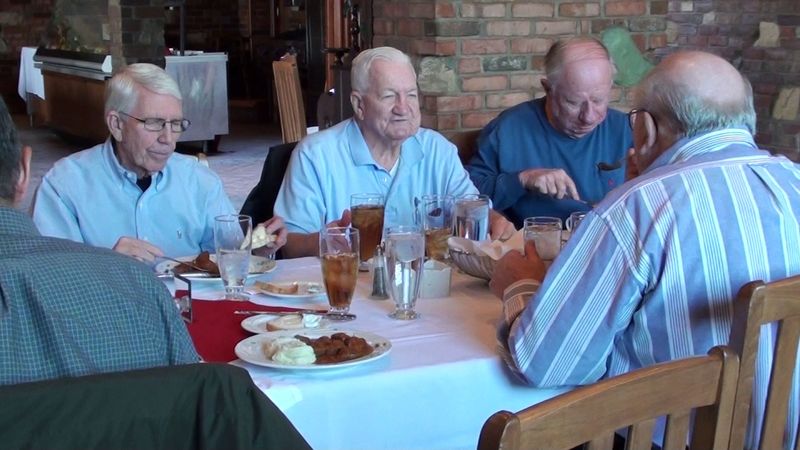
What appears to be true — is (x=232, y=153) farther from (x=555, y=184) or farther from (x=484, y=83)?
(x=555, y=184)

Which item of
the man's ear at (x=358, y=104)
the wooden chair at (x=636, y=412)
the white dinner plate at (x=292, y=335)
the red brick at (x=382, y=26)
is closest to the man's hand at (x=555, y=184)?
the man's ear at (x=358, y=104)

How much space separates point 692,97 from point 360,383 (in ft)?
2.52

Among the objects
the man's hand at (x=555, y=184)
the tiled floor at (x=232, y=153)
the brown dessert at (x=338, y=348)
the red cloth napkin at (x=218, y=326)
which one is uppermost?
the man's hand at (x=555, y=184)

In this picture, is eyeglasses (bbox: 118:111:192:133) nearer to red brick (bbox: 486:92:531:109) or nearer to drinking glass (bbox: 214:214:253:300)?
drinking glass (bbox: 214:214:253:300)

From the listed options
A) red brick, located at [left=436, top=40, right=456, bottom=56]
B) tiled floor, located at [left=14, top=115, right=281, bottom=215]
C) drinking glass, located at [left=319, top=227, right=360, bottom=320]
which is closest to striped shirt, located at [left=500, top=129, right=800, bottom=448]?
drinking glass, located at [left=319, top=227, right=360, bottom=320]

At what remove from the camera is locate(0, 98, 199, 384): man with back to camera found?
132 cm

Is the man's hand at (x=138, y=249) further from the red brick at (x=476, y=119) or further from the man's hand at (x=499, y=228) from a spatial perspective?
the red brick at (x=476, y=119)

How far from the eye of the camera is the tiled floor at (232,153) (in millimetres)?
8320

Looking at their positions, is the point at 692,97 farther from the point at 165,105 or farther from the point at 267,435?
the point at 165,105

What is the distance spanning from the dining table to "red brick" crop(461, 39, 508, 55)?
7.42 ft

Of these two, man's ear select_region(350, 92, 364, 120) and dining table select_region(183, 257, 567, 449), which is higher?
man's ear select_region(350, 92, 364, 120)

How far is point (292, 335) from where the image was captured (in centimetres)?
191

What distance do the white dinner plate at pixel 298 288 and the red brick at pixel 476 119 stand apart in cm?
202

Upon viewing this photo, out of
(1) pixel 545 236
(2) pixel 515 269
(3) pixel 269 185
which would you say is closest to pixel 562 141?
(3) pixel 269 185
